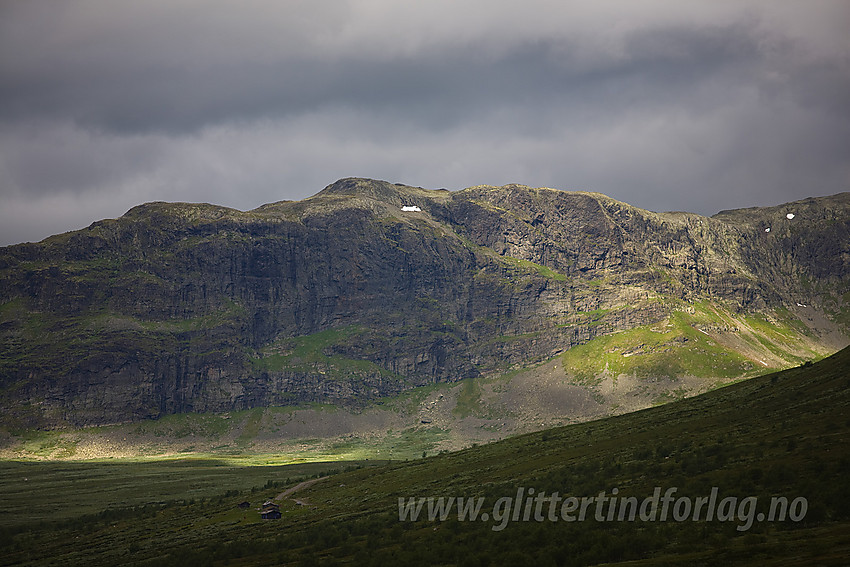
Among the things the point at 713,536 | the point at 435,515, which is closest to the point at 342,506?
the point at 435,515

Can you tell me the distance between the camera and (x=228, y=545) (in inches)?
3442

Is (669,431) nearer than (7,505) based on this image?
Yes

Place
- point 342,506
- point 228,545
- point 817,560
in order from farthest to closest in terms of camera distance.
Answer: point 342,506, point 228,545, point 817,560

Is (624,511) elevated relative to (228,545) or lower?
elevated

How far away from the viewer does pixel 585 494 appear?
7312 centimetres

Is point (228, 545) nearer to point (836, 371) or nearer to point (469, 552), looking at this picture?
point (469, 552)

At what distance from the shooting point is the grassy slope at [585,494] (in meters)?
53.4

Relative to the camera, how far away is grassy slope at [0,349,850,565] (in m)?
53.4

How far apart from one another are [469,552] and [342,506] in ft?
173

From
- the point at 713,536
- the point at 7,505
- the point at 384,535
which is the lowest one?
the point at 7,505

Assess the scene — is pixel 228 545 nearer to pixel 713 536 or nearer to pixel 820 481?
pixel 713 536

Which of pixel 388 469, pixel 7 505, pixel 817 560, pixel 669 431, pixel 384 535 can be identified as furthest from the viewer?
pixel 7 505

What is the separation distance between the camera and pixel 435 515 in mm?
81250

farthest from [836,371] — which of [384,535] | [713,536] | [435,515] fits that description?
[384,535]
